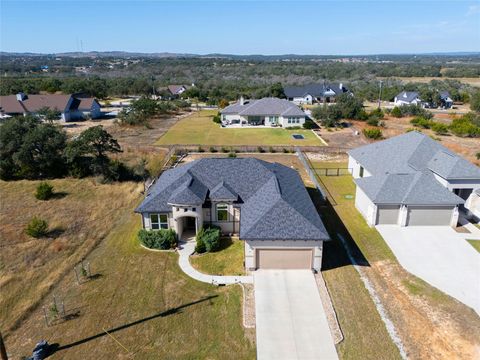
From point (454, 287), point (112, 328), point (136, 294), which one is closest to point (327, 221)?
point (454, 287)

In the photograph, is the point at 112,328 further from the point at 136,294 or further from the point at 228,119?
the point at 228,119

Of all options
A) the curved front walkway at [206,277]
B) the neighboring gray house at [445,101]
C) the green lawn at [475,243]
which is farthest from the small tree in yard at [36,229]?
the neighboring gray house at [445,101]

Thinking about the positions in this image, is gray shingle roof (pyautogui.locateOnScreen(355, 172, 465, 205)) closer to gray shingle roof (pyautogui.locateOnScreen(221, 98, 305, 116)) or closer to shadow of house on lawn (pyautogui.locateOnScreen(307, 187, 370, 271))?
shadow of house on lawn (pyautogui.locateOnScreen(307, 187, 370, 271))

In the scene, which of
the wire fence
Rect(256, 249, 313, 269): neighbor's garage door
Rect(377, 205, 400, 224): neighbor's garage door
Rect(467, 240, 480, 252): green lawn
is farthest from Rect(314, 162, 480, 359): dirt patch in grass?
the wire fence

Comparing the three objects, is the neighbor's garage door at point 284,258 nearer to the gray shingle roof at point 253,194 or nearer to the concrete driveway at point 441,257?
the gray shingle roof at point 253,194

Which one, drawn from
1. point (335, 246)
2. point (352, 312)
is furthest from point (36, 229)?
point (352, 312)

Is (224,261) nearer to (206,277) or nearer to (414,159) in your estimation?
(206,277)
